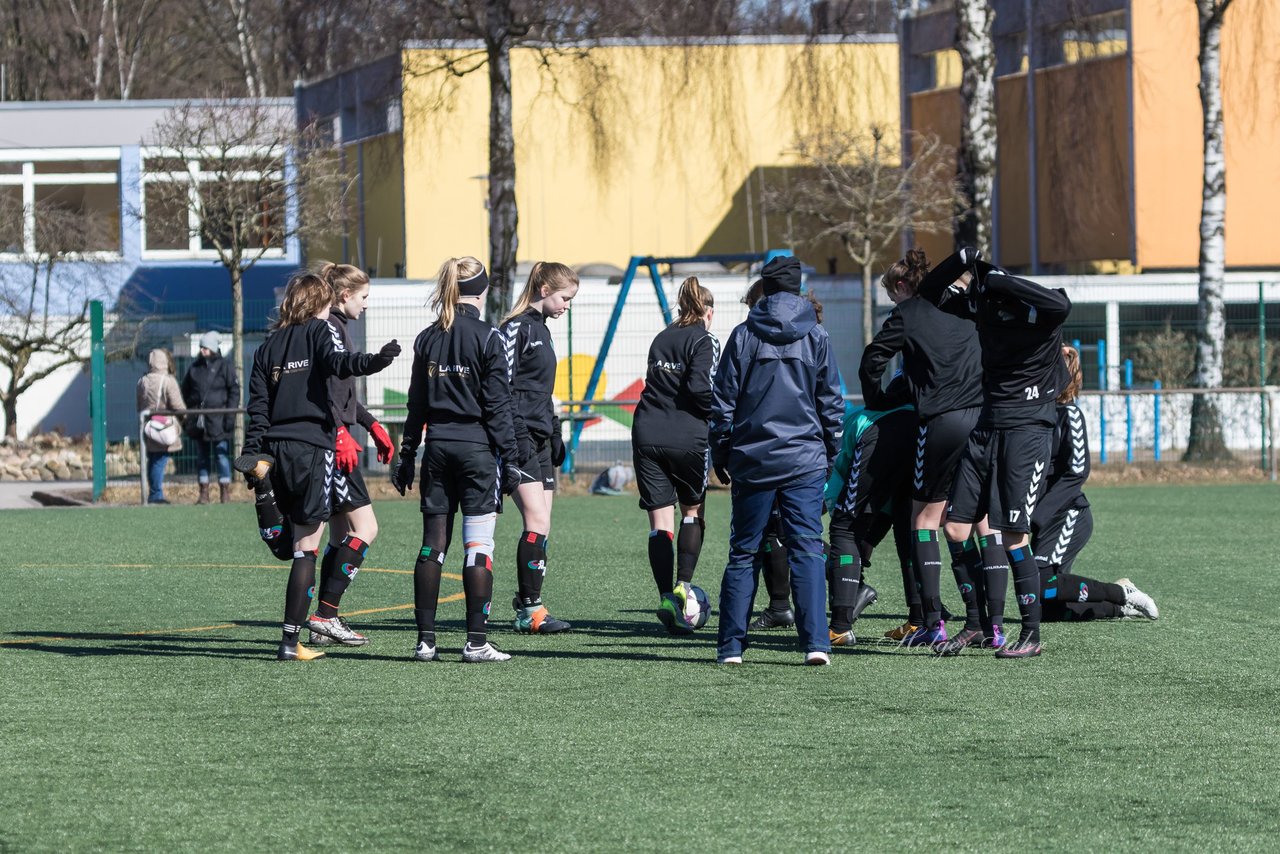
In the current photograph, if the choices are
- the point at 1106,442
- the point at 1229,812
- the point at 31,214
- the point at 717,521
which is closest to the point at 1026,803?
the point at 1229,812

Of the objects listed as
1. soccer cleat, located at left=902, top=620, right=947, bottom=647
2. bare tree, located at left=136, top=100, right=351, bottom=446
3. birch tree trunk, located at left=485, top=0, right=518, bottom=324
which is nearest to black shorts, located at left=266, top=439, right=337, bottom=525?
soccer cleat, located at left=902, top=620, right=947, bottom=647

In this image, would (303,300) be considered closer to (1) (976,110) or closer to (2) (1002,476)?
(2) (1002,476)

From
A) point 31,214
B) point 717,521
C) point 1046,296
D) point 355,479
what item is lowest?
point 717,521

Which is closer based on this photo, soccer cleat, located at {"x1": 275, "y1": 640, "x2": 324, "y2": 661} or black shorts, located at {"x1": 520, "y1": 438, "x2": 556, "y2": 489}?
soccer cleat, located at {"x1": 275, "y1": 640, "x2": 324, "y2": 661}

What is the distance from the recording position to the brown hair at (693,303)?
9.29 m

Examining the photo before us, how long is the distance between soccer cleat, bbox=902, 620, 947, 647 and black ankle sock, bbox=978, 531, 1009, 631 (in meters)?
0.25

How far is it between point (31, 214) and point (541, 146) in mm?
9129

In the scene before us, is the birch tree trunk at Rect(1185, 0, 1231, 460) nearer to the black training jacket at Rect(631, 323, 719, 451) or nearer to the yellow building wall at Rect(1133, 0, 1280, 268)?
the yellow building wall at Rect(1133, 0, 1280, 268)

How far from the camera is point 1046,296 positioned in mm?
7719

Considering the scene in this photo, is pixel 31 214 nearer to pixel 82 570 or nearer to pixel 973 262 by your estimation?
pixel 82 570

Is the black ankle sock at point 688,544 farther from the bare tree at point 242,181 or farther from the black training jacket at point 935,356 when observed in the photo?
the bare tree at point 242,181

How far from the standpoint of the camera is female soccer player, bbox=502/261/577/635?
8.74m

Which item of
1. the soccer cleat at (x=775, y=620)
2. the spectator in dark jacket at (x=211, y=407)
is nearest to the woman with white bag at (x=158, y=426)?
the spectator in dark jacket at (x=211, y=407)

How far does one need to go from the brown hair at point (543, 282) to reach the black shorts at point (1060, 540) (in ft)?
9.07
